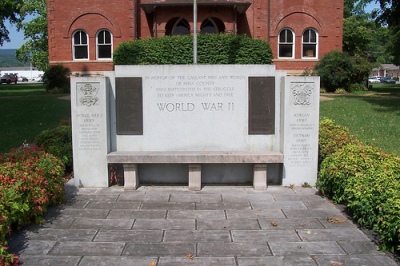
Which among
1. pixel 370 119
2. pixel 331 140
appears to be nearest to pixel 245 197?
pixel 331 140

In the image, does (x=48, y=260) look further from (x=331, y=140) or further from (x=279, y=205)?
(x=331, y=140)

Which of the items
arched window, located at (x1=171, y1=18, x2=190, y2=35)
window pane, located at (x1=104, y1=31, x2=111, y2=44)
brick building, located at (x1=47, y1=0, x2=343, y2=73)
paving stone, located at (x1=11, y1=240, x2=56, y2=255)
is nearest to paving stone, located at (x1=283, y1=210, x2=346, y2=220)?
paving stone, located at (x1=11, y1=240, x2=56, y2=255)

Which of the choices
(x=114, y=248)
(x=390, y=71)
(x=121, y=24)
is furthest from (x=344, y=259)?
(x=390, y=71)

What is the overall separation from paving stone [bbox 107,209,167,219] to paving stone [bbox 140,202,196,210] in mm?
183

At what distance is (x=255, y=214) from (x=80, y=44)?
2445 centimetres

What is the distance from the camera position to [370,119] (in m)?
14.1

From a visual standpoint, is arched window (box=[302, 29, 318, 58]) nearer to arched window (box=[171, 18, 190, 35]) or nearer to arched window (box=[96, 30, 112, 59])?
arched window (box=[171, 18, 190, 35])

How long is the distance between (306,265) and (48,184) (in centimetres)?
355

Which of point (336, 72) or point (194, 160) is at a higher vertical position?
point (336, 72)

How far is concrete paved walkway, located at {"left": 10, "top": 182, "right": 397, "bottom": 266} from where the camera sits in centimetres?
455

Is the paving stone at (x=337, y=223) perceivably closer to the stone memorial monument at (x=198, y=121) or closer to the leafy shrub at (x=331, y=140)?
the stone memorial monument at (x=198, y=121)

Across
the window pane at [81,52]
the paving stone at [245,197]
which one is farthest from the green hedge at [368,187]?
the window pane at [81,52]

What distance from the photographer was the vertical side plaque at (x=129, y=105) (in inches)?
303

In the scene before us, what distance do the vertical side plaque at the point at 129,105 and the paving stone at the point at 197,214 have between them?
2149 mm
